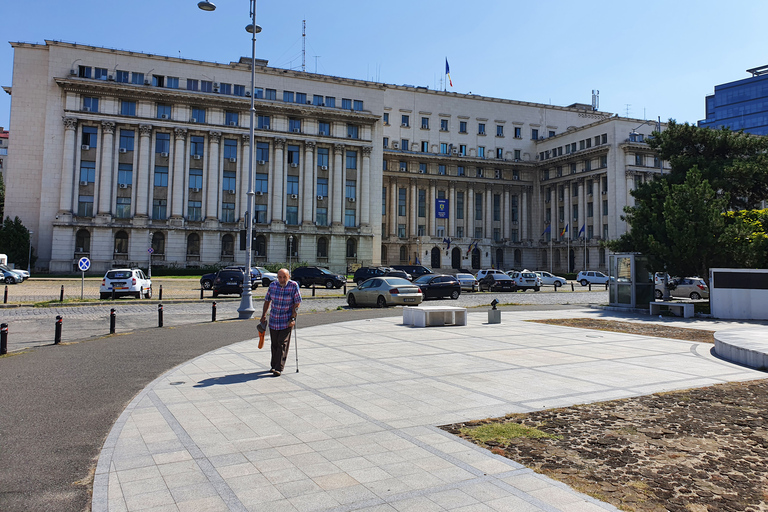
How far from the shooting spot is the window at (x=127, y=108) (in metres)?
63.1

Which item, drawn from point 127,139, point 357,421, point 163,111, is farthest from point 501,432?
point 127,139

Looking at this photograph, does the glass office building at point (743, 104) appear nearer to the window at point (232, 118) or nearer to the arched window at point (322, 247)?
the arched window at point (322, 247)

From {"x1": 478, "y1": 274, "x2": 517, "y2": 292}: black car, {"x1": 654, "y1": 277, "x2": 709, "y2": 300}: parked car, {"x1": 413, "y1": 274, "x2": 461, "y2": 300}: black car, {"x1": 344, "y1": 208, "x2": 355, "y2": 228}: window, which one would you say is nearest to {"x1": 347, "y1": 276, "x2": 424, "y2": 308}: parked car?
{"x1": 413, "y1": 274, "x2": 461, "y2": 300}: black car

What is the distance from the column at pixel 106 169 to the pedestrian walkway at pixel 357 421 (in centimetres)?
5690

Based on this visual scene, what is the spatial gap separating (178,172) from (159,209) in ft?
16.2

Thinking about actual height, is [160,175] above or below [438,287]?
above

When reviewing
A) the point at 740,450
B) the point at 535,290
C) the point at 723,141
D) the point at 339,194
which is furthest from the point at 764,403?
the point at 339,194

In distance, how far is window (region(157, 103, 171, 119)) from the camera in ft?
211

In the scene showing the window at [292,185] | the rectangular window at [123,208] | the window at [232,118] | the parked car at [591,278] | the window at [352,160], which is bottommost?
the parked car at [591,278]

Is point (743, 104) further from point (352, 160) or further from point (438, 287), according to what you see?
point (438, 287)

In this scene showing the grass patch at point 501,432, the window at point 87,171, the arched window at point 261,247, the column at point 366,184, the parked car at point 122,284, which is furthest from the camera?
the column at point 366,184

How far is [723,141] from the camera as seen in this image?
32.2 meters

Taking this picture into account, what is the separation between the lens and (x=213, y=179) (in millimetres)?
66438

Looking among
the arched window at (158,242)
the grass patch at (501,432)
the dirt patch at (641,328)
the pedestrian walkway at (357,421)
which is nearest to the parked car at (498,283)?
the dirt patch at (641,328)
